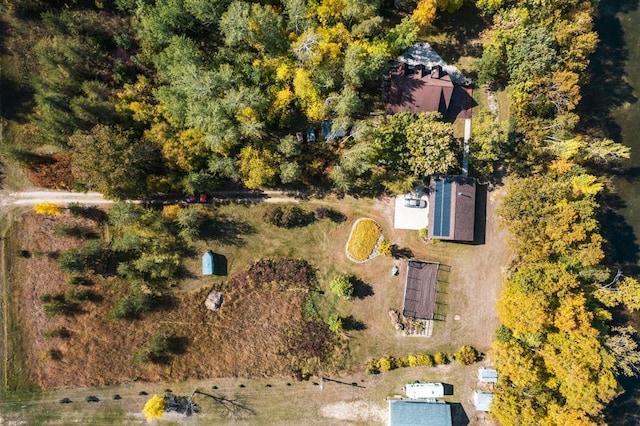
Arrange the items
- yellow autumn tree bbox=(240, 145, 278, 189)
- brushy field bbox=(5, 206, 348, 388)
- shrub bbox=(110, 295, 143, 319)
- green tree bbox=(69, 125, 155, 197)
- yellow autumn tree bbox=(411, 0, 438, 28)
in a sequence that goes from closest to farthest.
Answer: green tree bbox=(69, 125, 155, 197) < yellow autumn tree bbox=(240, 145, 278, 189) < yellow autumn tree bbox=(411, 0, 438, 28) < shrub bbox=(110, 295, 143, 319) < brushy field bbox=(5, 206, 348, 388)

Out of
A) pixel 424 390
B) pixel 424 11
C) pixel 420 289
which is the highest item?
pixel 424 11

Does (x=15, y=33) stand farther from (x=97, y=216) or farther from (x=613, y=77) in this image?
(x=613, y=77)

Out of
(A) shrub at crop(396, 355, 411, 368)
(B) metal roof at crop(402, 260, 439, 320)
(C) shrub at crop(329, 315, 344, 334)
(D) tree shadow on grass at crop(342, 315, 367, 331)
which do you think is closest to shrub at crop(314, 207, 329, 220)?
(B) metal roof at crop(402, 260, 439, 320)

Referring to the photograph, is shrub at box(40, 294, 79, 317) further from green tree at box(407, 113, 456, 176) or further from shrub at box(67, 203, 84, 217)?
green tree at box(407, 113, 456, 176)

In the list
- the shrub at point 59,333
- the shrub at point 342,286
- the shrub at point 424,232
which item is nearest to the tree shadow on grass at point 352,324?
the shrub at point 342,286

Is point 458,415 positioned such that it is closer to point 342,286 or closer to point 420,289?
point 420,289

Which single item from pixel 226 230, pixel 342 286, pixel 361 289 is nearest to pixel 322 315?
pixel 342 286
